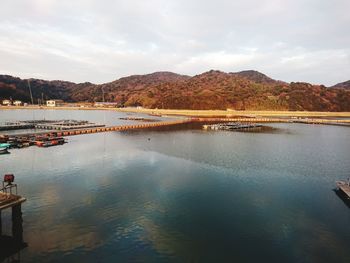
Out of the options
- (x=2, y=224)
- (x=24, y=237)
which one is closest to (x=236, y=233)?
(x=24, y=237)

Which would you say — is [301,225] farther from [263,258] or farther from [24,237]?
[24,237]

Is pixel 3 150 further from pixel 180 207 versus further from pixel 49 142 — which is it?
pixel 180 207

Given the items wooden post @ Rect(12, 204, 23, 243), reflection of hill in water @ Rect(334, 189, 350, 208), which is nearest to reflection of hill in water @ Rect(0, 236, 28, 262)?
wooden post @ Rect(12, 204, 23, 243)

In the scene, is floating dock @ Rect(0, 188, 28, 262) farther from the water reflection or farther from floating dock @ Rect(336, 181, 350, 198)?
floating dock @ Rect(336, 181, 350, 198)

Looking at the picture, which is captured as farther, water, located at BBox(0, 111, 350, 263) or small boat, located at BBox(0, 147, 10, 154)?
small boat, located at BBox(0, 147, 10, 154)

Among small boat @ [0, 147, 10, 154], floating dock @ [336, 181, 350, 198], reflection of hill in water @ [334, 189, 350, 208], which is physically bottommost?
reflection of hill in water @ [334, 189, 350, 208]

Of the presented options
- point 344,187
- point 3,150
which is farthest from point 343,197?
point 3,150

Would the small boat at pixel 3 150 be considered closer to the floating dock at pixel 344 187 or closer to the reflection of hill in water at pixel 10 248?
the reflection of hill in water at pixel 10 248

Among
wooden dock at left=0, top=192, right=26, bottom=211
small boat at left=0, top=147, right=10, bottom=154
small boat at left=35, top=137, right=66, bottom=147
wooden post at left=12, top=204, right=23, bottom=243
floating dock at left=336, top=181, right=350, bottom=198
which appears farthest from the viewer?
small boat at left=35, top=137, right=66, bottom=147
